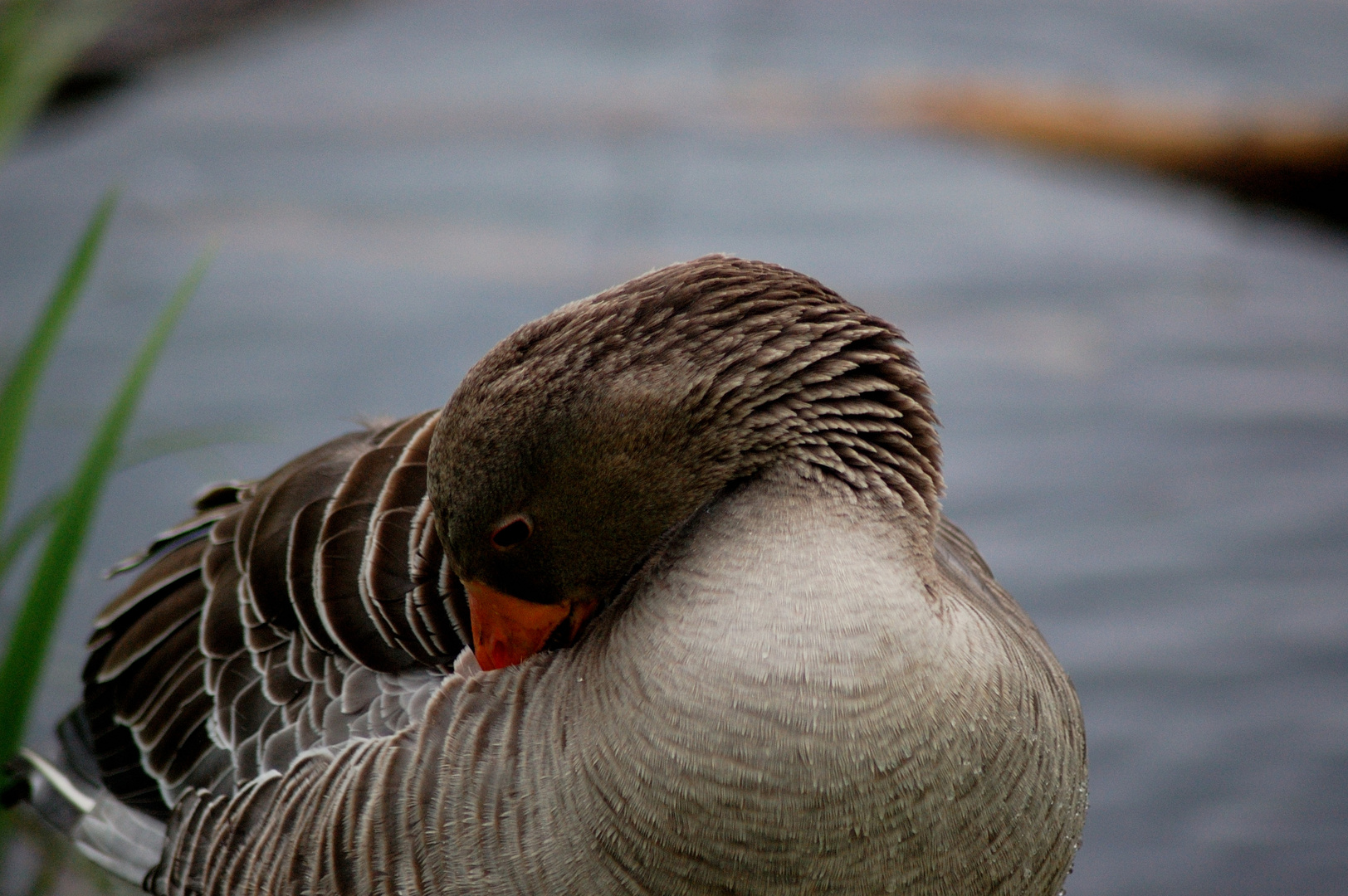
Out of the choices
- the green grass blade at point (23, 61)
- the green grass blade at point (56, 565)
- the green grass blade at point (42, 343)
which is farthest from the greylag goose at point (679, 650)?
the green grass blade at point (23, 61)

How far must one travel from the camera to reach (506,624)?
2.66 m

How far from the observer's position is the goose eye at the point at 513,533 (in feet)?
8.33

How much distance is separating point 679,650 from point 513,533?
1.29ft

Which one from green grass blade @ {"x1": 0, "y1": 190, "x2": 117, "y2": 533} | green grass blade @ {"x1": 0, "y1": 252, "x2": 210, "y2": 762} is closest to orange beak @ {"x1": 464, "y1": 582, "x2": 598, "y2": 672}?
green grass blade @ {"x1": 0, "y1": 252, "x2": 210, "y2": 762}

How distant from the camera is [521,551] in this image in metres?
2.58

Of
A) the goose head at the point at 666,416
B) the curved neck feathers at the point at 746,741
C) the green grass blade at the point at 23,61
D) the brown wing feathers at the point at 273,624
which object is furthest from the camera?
the green grass blade at the point at 23,61

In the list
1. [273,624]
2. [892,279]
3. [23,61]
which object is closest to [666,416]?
[273,624]

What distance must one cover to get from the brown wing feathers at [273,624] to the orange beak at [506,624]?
0.17m

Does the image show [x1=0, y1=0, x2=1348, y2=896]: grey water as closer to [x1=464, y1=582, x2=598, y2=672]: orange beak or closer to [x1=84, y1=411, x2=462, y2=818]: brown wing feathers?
[x1=84, y1=411, x2=462, y2=818]: brown wing feathers

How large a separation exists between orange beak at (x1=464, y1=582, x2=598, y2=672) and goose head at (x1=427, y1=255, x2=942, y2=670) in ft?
0.12

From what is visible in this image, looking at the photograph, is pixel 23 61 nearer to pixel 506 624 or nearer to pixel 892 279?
pixel 506 624

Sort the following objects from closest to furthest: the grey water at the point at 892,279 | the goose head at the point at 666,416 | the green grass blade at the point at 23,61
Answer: the goose head at the point at 666,416 < the green grass blade at the point at 23,61 < the grey water at the point at 892,279

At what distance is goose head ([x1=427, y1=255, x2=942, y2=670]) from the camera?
2.48 meters

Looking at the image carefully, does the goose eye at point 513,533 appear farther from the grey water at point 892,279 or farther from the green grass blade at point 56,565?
the grey water at point 892,279
